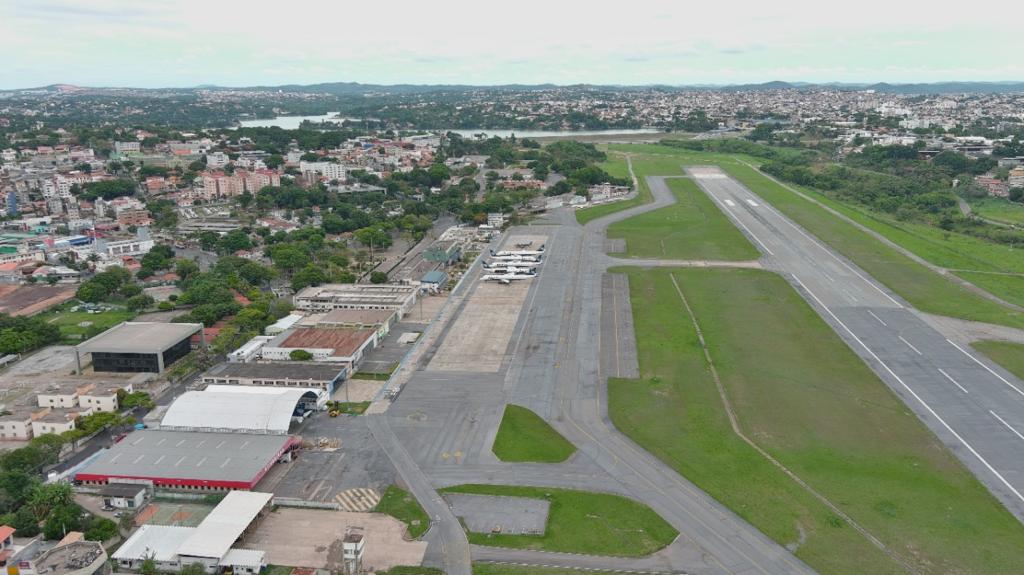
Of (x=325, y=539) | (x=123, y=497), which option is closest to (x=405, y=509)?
(x=325, y=539)

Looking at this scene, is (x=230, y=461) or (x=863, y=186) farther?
(x=863, y=186)

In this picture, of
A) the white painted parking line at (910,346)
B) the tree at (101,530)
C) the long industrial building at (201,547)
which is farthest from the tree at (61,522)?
the white painted parking line at (910,346)

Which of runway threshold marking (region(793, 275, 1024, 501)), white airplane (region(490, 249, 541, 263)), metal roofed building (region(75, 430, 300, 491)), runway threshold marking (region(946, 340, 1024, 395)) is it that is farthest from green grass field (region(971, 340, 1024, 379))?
metal roofed building (region(75, 430, 300, 491))

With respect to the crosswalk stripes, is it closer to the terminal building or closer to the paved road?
the paved road

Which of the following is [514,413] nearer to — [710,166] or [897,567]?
[897,567]

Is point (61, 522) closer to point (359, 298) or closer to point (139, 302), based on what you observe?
point (359, 298)

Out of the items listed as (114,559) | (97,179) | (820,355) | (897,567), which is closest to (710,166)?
(820,355)
